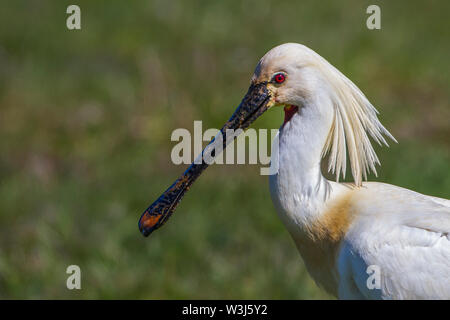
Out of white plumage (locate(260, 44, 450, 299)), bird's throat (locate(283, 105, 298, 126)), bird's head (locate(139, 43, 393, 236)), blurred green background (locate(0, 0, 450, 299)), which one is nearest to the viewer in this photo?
white plumage (locate(260, 44, 450, 299))

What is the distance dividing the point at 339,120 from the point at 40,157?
4.33m

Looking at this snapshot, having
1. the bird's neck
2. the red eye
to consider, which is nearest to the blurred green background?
the bird's neck

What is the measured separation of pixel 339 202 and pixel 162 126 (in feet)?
13.8

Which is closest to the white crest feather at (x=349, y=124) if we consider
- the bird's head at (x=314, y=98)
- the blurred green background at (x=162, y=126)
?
the bird's head at (x=314, y=98)

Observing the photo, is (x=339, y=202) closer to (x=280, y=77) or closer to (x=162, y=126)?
(x=280, y=77)

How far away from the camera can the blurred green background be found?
5.68 meters

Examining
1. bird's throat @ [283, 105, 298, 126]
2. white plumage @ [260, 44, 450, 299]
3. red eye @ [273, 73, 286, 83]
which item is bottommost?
white plumage @ [260, 44, 450, 299]

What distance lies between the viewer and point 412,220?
3756mm

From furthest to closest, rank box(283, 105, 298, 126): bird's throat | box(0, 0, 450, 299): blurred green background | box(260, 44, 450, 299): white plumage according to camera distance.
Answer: box(0, 0, 450, 299): blurred green background, box(283, 105, 298, 126): bird's throat, box(260, 44, 450, 299): white plumage

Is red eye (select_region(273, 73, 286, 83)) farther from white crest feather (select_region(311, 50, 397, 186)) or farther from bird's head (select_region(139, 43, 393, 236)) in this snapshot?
white crest feather (select_region(311, 50, 397, 186))

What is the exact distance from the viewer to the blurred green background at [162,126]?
5676 mm

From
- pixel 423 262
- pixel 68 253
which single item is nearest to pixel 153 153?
pixel 68 253

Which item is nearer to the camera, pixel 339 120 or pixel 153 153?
pixel 339 120
